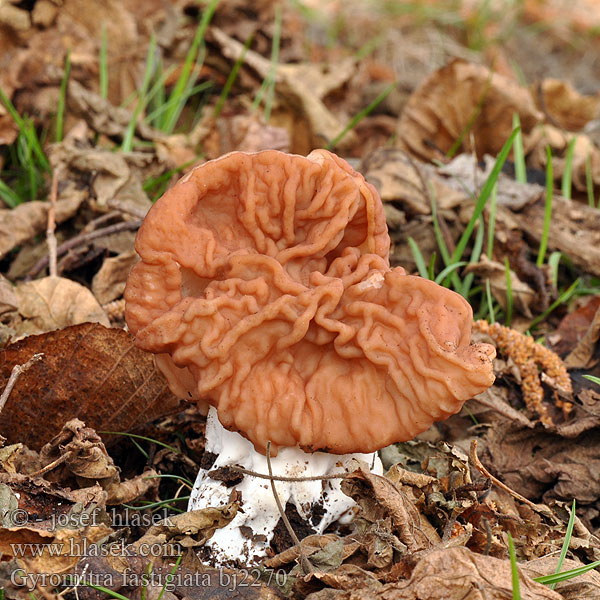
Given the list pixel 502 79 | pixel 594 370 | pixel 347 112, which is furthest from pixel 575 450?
pixel 347 112

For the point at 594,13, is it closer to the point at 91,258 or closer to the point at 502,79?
the point at 502,79

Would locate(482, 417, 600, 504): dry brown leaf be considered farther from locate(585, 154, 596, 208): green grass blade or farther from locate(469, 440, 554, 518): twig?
locate(585, 154, 596, 208): green grass blade

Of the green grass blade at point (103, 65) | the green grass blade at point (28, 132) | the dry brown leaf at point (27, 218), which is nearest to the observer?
the dry brown leaf at point (27, 218)

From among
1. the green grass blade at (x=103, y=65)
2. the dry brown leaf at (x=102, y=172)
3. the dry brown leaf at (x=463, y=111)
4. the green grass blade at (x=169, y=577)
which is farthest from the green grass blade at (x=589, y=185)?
the green grass blade at (x=169, y=577)

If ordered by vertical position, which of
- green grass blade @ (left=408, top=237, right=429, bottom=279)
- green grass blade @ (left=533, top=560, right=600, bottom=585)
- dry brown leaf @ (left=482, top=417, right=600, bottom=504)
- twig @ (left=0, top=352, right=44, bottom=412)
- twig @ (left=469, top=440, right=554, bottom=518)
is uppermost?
twig @ (left=0, top=352, right=44, bottom=412)

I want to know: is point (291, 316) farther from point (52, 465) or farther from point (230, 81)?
point (230, 81)

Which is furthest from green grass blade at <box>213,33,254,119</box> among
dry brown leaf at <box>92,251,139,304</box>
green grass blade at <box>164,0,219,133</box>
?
dry brown leaf at <box>92,251,139,304</box>

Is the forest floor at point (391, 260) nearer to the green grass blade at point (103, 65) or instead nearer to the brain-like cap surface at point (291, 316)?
the green grass blade at point (103, 65)
